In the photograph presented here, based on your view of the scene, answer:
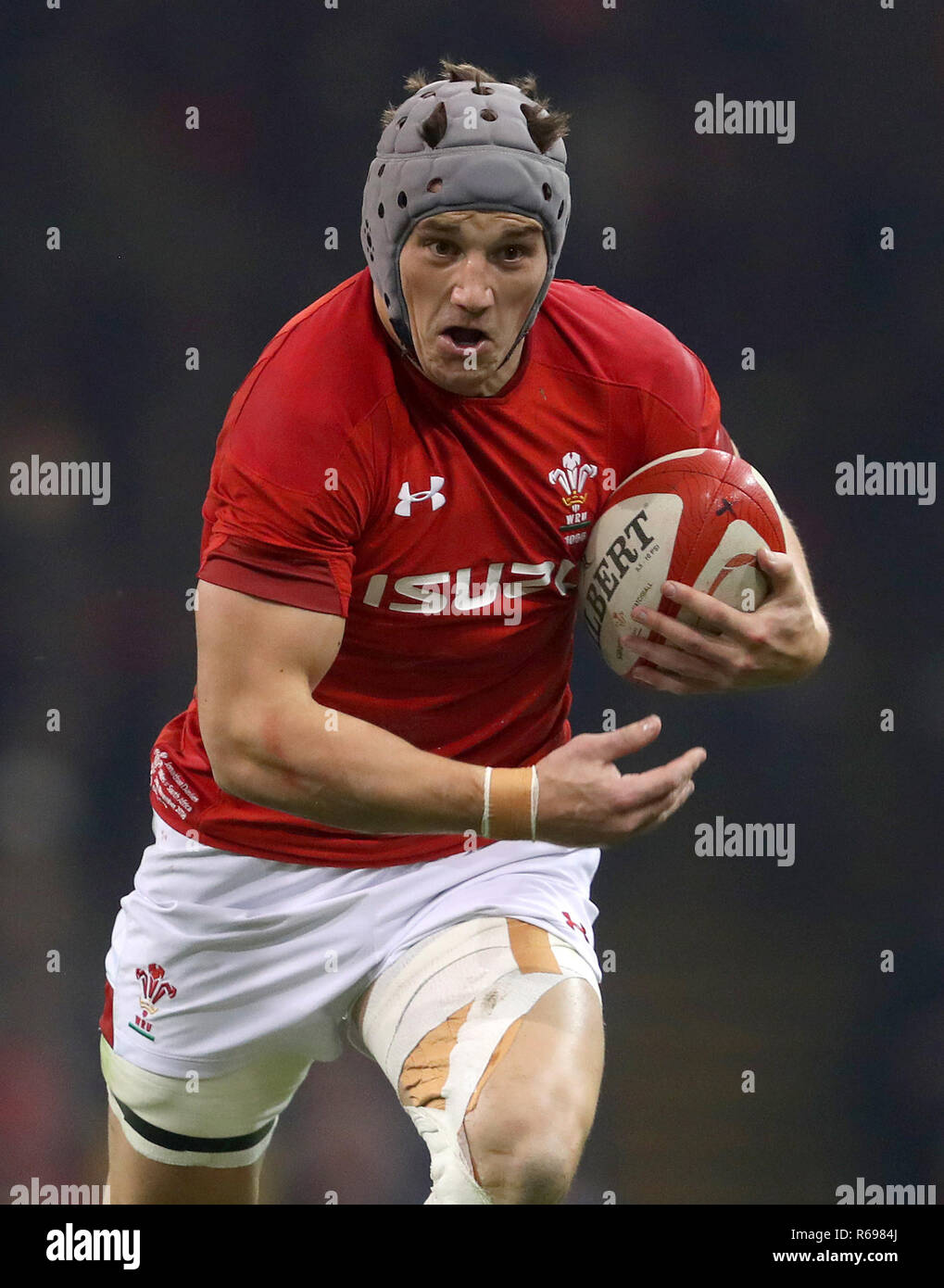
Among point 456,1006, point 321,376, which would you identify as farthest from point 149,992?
point 321,376

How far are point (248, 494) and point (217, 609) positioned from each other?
0.53ft

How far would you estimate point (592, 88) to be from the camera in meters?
4.04

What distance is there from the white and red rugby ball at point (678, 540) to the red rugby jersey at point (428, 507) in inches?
2.4

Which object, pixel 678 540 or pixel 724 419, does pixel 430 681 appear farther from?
pixel 724 419

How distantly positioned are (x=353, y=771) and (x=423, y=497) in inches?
16.1

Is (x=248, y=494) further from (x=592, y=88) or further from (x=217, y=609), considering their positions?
(x=592, y=88)

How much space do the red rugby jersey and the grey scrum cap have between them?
11 centimetres

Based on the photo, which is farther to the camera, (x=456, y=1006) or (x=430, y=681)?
(x=430, y=681)

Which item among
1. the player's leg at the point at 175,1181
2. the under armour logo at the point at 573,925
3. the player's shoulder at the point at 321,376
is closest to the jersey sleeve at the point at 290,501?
the player's shoulder at the point at 321,376

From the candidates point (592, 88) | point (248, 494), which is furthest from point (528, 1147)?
point (592, 88)

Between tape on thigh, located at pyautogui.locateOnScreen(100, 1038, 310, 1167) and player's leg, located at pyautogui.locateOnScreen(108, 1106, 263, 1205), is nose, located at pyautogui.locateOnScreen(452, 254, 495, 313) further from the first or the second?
player's leg, located at pyautogui.locateOnScreen(108, 1106, 263, 1205)

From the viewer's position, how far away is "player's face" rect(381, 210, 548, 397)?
8.07 feet


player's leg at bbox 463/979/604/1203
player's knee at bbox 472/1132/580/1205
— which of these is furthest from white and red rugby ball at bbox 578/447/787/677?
player's knee at bbox 472/1132/580/1205

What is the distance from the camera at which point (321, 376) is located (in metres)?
2.51
